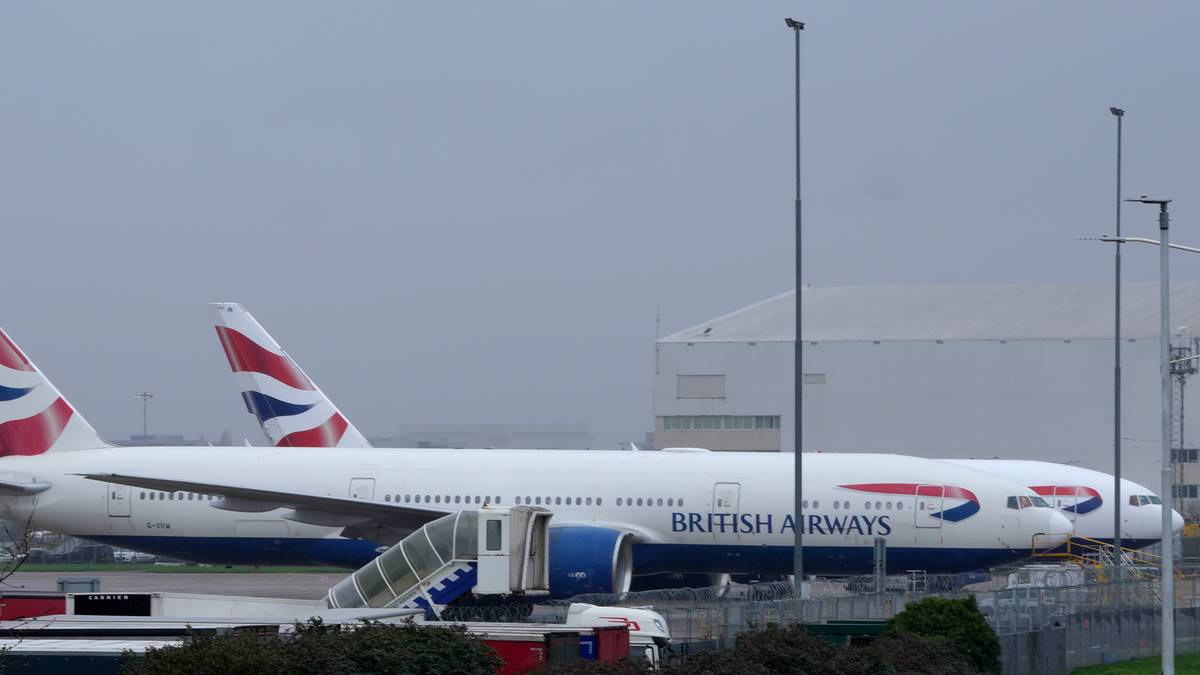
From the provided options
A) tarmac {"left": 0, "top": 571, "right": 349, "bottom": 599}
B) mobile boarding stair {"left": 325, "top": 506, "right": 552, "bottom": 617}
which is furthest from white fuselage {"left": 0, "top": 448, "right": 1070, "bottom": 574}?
mobile boarding stair {"left": 325, "top": 506, "right": 552, "bottom": 617}

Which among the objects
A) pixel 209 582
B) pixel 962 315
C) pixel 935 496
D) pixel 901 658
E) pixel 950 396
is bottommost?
pixel 209 582

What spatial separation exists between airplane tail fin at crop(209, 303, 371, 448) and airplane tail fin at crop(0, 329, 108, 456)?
28.8 ft

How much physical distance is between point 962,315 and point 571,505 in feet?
170

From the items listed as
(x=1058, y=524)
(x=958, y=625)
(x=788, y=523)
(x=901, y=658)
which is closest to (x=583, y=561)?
(x=788, y=523)

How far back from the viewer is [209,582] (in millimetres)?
48469

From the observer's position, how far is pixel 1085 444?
76.3 meters

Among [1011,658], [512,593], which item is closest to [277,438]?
[512,593]

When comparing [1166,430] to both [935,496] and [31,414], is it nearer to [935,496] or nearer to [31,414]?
[935,496]

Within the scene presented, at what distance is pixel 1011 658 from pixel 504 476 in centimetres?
1445

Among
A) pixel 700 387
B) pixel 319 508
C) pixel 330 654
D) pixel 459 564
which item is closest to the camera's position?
pixel 330 654

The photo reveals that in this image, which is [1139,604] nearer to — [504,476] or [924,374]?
[504,476]

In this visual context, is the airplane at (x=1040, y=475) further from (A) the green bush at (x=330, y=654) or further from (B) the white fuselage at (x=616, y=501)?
(A) the green bush at (x=330, y=654)

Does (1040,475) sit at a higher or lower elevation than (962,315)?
lower

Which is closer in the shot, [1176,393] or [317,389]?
[317,389]
